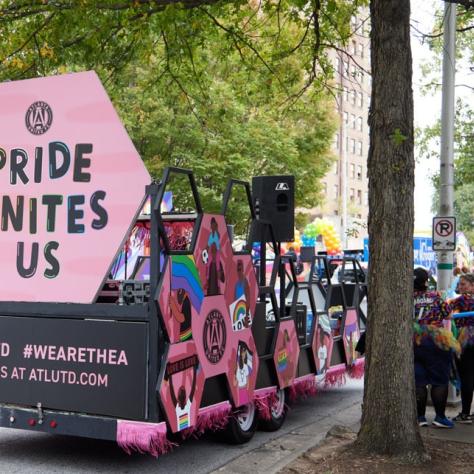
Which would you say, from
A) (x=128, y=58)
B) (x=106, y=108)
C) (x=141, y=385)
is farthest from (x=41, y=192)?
(x=128, y=58)

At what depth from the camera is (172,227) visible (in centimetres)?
790

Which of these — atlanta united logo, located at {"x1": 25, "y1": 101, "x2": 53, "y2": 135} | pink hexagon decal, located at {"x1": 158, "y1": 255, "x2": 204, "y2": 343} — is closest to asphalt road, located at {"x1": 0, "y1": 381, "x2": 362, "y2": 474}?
pink hexagon decal, located at {"x1": 158, "y1": 255, "x2": 204, "y2": 343}

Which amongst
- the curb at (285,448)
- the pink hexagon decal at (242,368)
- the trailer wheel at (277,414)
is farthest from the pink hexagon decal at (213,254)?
the trailer wheel at (277,414)

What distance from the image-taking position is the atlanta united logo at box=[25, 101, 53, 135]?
Result: 238 inches

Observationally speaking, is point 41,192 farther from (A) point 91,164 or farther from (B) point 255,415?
(B) point 255,415

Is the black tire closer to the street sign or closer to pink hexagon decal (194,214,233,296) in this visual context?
pink hexagon decal (194,214,233,296)

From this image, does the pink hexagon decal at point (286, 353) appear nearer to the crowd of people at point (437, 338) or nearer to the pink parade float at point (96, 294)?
the pink parade float at point (96, 294)

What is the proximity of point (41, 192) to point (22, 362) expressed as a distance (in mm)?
1459

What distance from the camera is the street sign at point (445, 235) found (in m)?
9.32

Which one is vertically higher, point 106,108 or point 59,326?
point 106,108

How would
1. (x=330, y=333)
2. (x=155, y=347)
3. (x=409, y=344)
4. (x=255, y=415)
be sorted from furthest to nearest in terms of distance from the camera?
(x=330, y=333) → (x=255, y=415) → (x=409, y=344) → (x=155, y=347)

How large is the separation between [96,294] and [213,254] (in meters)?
1.10

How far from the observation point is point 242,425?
705cm

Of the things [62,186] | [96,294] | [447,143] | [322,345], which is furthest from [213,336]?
[447,143]
